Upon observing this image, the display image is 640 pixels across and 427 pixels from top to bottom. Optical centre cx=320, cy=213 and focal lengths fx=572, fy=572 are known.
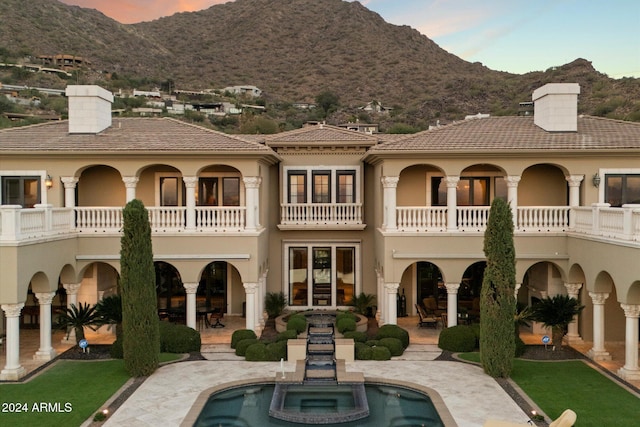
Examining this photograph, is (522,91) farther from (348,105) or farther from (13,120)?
(13,120)

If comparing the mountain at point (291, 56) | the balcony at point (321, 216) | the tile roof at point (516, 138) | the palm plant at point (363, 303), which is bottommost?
the palm plant at point (363, 303)

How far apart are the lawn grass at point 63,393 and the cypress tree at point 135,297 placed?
2.20 feet

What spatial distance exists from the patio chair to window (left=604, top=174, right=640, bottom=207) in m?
8.10

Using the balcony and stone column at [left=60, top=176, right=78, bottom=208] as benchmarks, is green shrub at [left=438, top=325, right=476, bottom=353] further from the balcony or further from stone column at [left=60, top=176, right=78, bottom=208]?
stone column at [left=60, top=176, right=78, bottom=208]

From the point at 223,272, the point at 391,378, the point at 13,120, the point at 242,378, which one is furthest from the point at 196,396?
the point at 13,120

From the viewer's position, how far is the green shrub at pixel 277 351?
18.9 m

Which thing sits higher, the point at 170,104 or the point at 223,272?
the point at 170,104

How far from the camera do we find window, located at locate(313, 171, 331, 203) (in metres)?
26.1

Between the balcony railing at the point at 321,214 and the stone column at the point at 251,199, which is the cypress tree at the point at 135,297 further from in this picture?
the balcony railing at the point at 321,214

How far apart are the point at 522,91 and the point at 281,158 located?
1996 inches

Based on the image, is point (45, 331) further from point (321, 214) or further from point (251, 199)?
point (321, 214)

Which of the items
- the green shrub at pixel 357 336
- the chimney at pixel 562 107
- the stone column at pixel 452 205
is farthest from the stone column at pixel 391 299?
the chimney at pixel 562 107

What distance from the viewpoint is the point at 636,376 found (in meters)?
16.7

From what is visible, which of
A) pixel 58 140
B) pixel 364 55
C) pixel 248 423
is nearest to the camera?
pixel 248 423
